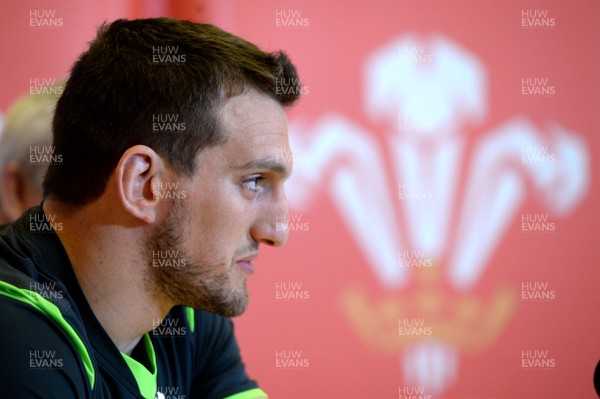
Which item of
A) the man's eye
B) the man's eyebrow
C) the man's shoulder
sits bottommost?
the man's shoulder

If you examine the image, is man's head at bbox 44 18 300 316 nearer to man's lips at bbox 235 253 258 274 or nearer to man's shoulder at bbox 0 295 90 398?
man's lips at bbox 235 253 258 274

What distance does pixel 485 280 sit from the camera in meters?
2.10

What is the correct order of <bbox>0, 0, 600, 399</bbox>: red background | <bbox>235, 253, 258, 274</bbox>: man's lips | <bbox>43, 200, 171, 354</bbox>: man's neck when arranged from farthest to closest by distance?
<bbox>0, 0, 600, 399</bbox>: red background, <bbox>235, 253, 258, 274</bbox>: man's lips, <bbox>43, 200, 171, 354</bbox>: man's neck

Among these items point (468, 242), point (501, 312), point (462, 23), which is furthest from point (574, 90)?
point (501, 312)

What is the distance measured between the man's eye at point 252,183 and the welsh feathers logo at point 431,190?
1.09m

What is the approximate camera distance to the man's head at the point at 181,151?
919 mm

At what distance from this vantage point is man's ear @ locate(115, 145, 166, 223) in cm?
90

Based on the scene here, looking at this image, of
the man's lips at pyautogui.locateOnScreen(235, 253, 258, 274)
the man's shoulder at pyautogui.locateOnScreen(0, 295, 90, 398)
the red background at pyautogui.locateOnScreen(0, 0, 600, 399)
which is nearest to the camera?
the man's shoulder at pyautogui.locateOnScreen(0, 295, 90, 398)

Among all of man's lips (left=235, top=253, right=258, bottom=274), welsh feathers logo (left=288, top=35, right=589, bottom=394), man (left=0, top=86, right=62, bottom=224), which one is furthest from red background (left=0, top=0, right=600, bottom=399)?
man's lips (left=235, top=253, right=258, bottom=274)

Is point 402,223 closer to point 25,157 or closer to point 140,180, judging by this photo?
point 25,157

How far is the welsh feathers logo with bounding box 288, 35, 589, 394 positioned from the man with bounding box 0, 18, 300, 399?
1.10 metres

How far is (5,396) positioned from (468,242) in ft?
5.40

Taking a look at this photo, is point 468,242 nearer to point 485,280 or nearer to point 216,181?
point 485,280

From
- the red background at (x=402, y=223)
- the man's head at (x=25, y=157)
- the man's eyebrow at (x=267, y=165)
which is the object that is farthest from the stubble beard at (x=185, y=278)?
the red background at (x=402, y=223)
